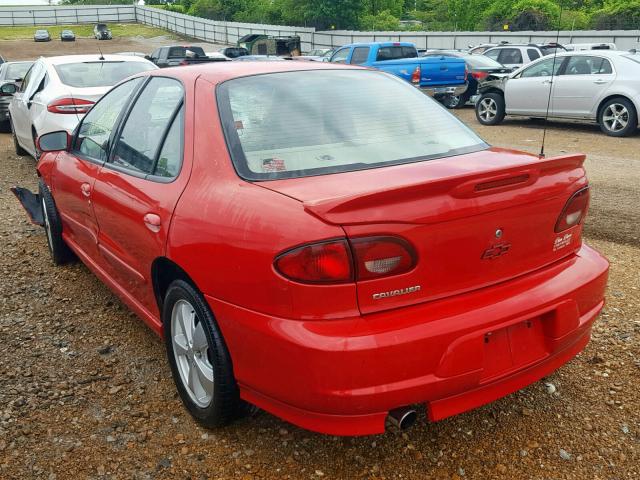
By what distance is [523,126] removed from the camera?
1438 centimetres

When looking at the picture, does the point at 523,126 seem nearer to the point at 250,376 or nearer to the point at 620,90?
the point at 620,90

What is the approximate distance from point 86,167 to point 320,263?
2383 mm

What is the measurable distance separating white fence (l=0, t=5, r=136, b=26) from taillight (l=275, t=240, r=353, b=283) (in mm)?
77832

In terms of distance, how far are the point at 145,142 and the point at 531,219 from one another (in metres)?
1.99

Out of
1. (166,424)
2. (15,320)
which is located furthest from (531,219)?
(15,320)

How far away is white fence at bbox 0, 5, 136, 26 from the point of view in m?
71.2

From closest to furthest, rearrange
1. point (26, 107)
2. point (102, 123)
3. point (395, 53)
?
point (102, 123), point (26, 107), point (395, 53)

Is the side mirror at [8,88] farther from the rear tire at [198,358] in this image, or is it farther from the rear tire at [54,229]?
the rear tire at [198,358]

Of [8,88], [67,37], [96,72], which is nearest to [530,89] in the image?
[96,72]

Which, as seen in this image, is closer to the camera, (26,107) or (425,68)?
(26,107)

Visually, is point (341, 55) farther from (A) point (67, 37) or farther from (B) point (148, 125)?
(A) point (67, 37)

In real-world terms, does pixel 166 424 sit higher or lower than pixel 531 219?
lower

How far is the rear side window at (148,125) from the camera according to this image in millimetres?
3199

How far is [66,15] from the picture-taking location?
7262 cm
